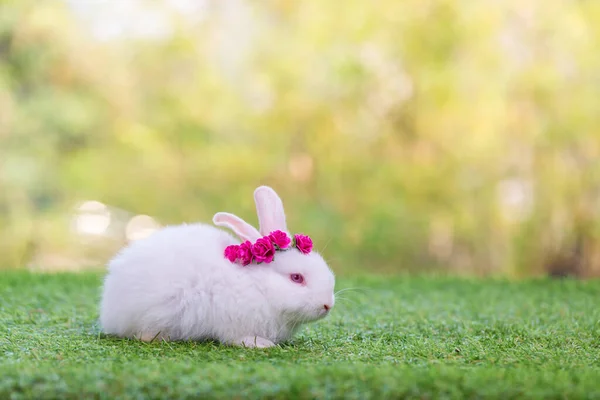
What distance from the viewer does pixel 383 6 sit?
614cm

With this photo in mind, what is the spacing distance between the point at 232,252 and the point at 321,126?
4.23m

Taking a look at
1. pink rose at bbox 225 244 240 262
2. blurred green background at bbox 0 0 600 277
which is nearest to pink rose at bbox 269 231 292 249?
pink rose at bbox 225 244 240 262

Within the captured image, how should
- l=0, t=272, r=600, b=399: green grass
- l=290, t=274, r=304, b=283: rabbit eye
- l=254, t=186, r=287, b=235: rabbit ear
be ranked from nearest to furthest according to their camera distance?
l=0, t=272, r=600, b=399: green grass
l=290, t=274, r=304, b=283: rabbit eye
l=254, t=186, r=287, b=235: rabbit ear

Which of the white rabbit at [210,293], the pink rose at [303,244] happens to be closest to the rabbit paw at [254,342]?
the white rabbit at [210,293]

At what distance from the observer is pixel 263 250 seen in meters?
2.13

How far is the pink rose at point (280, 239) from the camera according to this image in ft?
7.12

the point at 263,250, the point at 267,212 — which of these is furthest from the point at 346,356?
the point at 267,212

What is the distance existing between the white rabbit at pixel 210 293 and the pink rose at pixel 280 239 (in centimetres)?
2

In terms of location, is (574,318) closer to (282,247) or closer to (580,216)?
(282,247)

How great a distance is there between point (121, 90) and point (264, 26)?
1436mm

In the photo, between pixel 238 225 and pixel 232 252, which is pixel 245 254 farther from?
pixel 238 225

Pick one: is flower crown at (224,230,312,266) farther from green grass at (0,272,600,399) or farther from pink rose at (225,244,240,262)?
green grass at (0,272,600,399)

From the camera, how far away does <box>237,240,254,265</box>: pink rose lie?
2.11 meters

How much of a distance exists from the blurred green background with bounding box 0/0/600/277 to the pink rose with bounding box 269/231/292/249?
3801 mm
